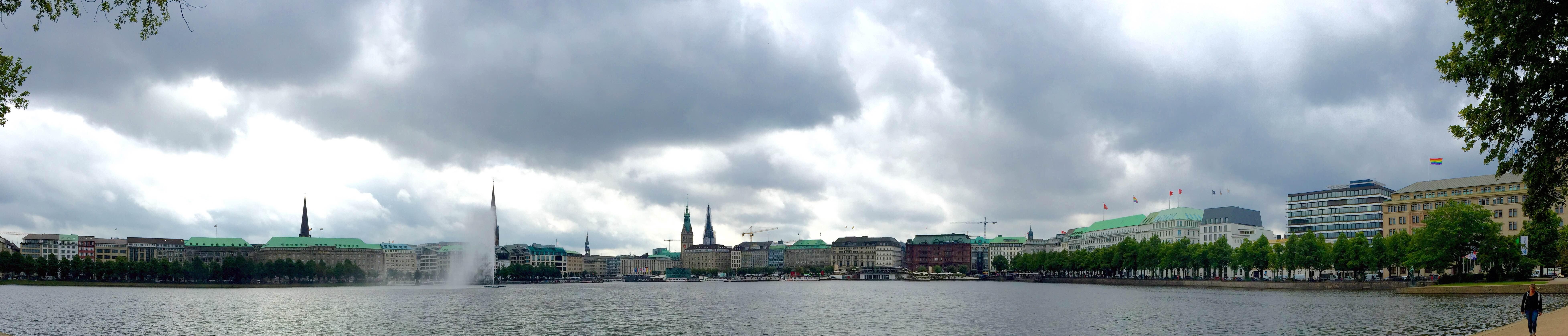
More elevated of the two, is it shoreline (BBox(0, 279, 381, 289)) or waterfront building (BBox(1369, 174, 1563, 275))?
waterfront building (BBox(1369, 174, 1563, 275))

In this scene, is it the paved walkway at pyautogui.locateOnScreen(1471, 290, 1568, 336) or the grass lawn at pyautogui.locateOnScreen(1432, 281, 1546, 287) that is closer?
the paved walkway at pyautogui.locateOnScreen(1471, 290, 1568, 336)

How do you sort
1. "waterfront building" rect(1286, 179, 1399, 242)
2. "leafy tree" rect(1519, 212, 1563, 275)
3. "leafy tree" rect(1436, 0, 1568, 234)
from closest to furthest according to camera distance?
"leafy tree" rect(1436, 0, 1568, 234), "leafy tree" rect(1519, 212, 1563, 275), "waterfront building" rect(1286, 179, 1399, 242)

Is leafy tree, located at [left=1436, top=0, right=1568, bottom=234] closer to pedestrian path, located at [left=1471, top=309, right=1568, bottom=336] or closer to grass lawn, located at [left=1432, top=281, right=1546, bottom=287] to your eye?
pedestrian path, located at [left=1471, top=309, right=1568, bottom=336]

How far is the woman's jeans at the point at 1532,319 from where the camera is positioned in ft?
113

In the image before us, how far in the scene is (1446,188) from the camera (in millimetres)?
140500

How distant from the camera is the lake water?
57.4 metres

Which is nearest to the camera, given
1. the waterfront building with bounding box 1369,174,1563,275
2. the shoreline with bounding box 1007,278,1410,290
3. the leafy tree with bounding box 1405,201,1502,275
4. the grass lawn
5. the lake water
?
the lake water

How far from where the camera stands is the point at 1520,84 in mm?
30312

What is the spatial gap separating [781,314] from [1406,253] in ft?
225

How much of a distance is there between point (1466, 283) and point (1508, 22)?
241 feet

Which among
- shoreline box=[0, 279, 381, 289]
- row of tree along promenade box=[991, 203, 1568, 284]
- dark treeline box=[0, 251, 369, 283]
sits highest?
row of tree along promenade box=[991, 203, 1568, 284]

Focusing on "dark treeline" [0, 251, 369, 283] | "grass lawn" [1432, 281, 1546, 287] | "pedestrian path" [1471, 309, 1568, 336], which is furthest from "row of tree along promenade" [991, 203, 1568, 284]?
"dark treeline" [0, 251, 369, 283]

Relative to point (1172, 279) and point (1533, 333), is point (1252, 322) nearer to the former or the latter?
point (1533, 333)

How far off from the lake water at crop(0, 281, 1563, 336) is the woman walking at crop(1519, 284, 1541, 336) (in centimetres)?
1053
